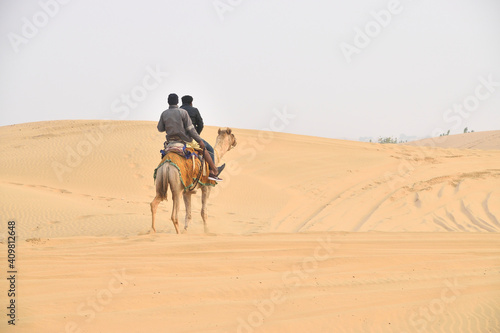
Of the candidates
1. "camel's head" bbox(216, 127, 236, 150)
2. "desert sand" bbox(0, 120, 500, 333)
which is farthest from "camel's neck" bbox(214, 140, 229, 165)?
"desert sand" bbox(0, 120, 500, 333)

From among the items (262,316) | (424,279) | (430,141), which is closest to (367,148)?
(424,279)

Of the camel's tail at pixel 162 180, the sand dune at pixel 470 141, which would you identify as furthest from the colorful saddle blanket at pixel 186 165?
the sand dune at pixel 470 141

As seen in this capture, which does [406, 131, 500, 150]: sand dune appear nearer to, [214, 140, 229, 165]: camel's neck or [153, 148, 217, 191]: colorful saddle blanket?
[214, 140, 229, 165]: camel's neck

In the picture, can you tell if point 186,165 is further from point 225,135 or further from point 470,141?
point 470,141

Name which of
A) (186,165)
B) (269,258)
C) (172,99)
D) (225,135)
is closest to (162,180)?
(186,165)

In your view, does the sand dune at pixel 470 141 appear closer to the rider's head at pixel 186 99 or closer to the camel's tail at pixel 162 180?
the rider's head at pixel 186 99

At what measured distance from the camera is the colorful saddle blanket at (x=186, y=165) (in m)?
9.38

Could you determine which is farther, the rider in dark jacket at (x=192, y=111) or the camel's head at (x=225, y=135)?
the camel's head at (x=225, y=135)

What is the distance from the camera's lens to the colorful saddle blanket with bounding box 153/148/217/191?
938cm

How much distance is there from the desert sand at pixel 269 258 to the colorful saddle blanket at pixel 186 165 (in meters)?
1.13

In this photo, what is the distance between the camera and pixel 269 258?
6895mm

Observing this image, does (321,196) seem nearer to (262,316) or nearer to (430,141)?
(262,316)

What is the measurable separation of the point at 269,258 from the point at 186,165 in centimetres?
342

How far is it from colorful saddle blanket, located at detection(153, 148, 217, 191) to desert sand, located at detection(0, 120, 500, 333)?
113 centimetres
